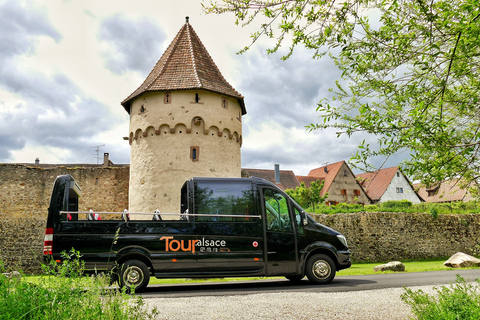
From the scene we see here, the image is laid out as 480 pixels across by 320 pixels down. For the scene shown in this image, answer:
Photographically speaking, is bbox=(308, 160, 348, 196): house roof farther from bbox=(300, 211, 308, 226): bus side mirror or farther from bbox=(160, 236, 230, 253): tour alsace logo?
bbox=(160, 236, 230, 253): tour alsace logo

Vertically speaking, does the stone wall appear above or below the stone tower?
below

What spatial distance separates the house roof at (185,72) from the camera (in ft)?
69.4

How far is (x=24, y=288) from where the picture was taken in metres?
3.79

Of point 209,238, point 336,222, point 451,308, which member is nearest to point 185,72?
point 336,222

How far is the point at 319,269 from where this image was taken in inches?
364

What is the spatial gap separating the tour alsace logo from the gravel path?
68.5 inches

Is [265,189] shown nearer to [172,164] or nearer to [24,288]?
[24,288]

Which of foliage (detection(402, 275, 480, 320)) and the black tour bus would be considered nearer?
foliage (detection(402, 275, 480, 320))

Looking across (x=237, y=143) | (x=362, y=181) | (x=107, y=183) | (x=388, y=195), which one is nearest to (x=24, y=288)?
(x=362, y=181)

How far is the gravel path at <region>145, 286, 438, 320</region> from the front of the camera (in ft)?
17.1

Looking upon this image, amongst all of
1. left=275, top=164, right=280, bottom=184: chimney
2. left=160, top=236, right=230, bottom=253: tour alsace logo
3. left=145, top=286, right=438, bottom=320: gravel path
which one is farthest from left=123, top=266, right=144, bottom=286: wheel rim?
left=275, top=164, right=280, bottom=184: chimney

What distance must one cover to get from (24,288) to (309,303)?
3965 millimetres

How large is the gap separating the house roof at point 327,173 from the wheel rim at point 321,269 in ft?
117

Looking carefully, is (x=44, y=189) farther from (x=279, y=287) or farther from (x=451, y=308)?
(x=451, y=308)
